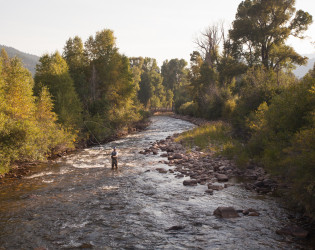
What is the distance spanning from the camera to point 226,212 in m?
9.22

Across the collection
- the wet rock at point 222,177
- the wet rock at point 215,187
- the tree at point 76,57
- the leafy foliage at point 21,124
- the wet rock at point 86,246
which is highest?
the tree at point 76,57

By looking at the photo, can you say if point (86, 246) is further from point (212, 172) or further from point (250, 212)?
point (212, 172)

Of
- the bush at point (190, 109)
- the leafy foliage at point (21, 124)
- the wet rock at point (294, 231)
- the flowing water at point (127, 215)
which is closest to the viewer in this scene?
the wet rock at point (294, 231)

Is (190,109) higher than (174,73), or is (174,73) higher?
(174,73)

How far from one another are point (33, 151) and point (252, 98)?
18.4 meters

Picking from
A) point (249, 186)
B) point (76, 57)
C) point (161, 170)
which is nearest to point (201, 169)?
point (161, 170)

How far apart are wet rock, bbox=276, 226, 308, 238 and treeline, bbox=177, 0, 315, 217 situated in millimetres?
772

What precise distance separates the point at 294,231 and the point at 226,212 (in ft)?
7.64

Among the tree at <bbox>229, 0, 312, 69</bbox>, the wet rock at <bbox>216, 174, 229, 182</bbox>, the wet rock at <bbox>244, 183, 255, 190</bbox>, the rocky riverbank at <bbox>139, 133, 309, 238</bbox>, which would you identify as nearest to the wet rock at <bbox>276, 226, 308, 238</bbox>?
the rocky riverbank at <bbox>139, 133, 309, 238</bbox>

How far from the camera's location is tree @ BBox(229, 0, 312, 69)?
1239 inches

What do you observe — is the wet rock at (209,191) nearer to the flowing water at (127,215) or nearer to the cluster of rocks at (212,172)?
the cluster of rocks at (212,172)

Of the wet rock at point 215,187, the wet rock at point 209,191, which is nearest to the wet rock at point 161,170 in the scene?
the wet rock at point 215,187

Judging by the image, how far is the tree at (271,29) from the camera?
103 feet

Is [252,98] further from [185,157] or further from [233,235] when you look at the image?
[233,235]
